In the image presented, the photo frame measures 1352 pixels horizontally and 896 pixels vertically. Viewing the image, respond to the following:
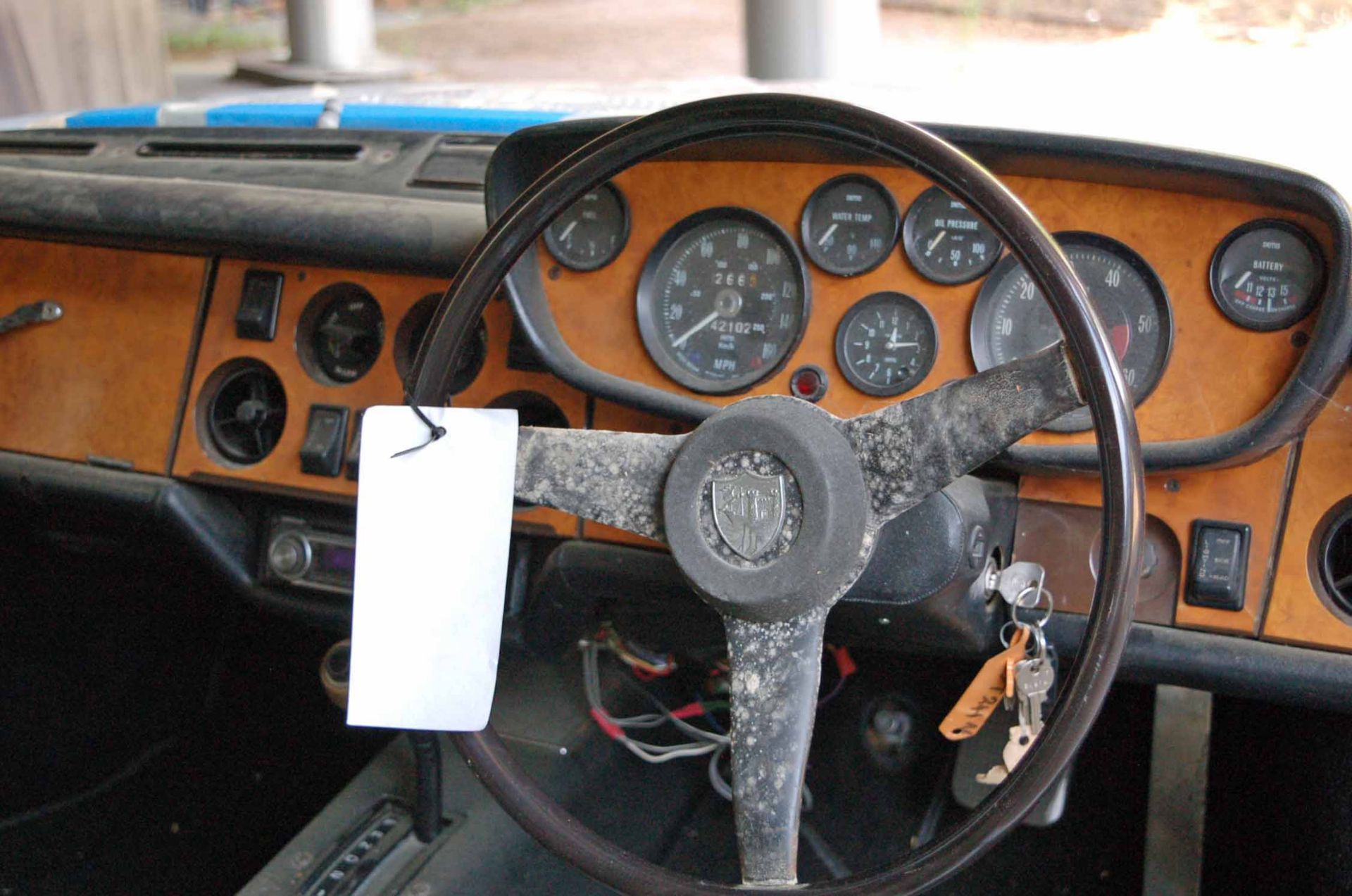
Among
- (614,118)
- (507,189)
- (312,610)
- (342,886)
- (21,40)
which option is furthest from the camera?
(21,40)

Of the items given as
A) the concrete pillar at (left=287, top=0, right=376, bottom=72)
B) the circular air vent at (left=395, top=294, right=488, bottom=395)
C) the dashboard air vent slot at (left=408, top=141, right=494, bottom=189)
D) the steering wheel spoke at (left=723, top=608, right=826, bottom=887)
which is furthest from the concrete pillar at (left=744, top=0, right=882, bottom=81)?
the concrete pillar at (left=287, top=0, right=376, bottom=72)

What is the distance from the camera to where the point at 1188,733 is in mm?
2328

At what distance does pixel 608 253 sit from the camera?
5.63 ft

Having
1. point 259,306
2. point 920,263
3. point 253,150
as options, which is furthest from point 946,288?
point 253,150

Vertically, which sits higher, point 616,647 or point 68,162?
point 68,162

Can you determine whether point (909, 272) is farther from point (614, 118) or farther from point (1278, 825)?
point (1278, 825)

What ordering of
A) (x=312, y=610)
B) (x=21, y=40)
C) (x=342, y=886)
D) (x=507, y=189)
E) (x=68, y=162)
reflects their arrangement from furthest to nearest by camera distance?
(x=21, y=40) → (x=68, y=162) → (x=312, y=610) → (x=342, y=886) → (x=507, y=189)

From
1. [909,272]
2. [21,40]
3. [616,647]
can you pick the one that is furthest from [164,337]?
[21,40]

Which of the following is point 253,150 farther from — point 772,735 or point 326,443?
point 772,735

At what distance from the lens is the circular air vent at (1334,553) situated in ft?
5.12

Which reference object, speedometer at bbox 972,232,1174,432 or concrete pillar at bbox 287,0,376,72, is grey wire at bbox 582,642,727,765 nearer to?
speedometer at bbox 972,232,1174,432

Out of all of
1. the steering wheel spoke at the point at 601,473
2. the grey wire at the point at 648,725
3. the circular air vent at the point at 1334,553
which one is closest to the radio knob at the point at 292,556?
the grey wire at the point at 648,725

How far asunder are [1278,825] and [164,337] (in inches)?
80.6

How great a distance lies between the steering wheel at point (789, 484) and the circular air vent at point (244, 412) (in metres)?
0.83
